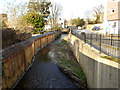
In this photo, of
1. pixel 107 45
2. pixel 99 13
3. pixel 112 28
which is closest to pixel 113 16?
pixel 112 28

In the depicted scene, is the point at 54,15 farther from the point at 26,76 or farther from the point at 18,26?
the point at 26,76

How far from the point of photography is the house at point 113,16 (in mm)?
22409

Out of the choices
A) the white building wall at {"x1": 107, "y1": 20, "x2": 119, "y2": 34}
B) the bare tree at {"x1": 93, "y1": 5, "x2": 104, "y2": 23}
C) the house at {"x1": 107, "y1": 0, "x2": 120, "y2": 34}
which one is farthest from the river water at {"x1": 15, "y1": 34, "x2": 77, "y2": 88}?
the bare tree at {"x1": 93, "y1": 5, "x2": 104, "y2": 23}

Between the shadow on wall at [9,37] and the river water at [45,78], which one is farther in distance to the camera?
the shadow on wall at [9,37]

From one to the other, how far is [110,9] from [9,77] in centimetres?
2399

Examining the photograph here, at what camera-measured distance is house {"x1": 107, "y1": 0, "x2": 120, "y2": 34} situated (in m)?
22.4

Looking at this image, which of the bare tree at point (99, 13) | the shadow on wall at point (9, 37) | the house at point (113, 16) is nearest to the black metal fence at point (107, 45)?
the shadow on wall at point (9, 37)

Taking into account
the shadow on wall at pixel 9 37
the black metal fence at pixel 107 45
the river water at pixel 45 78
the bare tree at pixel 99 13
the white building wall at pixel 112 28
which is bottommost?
the river water at pixel 45 78

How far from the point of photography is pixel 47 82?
25.7 ft

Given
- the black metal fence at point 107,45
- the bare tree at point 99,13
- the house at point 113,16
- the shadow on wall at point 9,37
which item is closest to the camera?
the black metal fence at point 107,45

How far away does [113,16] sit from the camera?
23.4 meters

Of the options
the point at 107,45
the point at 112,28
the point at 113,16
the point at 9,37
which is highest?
the point at 113,16

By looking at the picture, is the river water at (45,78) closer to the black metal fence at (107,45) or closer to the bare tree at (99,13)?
the black metal fence at (107,45)

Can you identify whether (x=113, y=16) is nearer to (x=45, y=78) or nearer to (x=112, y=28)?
(x=112, y=28)
